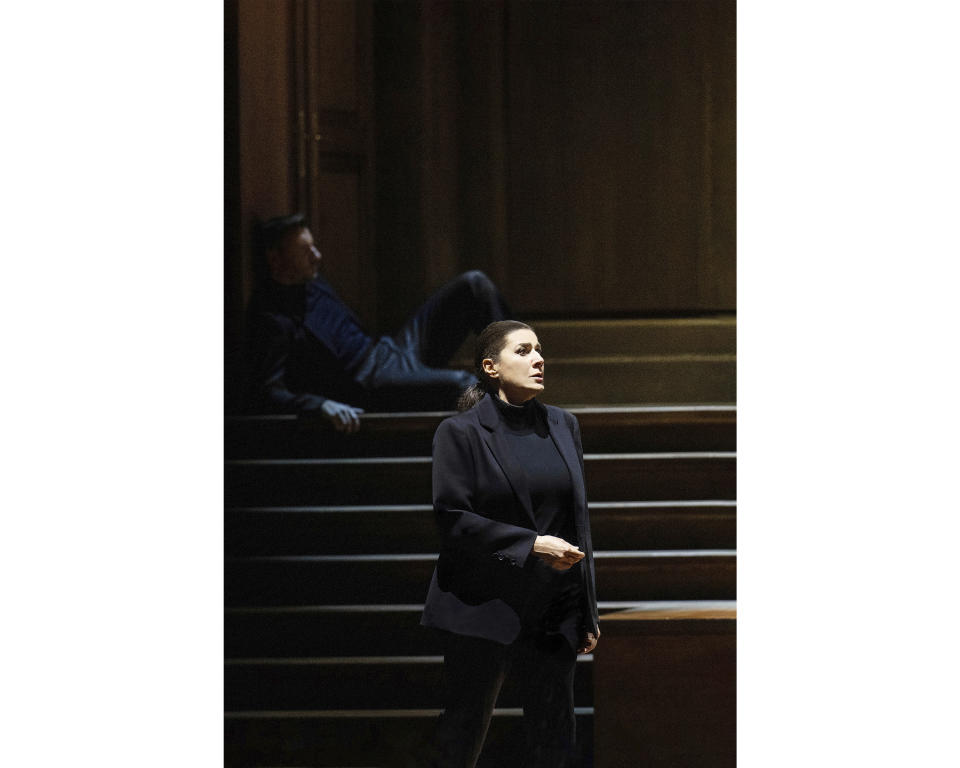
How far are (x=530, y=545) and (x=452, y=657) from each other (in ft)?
1.24

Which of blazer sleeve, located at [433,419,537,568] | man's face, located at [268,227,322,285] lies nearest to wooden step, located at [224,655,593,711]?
blazer sleeve, located at [433,419,537,568]

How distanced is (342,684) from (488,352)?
1636 mm

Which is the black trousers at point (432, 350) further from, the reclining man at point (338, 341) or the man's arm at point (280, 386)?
the man's arm at point (280, 386)

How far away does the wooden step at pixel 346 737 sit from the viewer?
13.5ft

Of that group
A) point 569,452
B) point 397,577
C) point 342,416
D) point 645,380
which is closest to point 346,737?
point 397,577

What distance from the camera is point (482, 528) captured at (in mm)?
3129

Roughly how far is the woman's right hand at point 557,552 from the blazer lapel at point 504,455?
0.10 meters

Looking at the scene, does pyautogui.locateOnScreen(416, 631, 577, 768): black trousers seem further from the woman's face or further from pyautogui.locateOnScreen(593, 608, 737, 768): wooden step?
pyautogui.locateOnScreen(593, 608, 737, 768): wooden step

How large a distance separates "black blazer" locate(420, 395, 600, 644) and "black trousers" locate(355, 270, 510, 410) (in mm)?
1788

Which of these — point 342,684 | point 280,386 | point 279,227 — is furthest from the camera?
point 279,227

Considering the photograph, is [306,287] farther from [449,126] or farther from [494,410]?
[494,410]

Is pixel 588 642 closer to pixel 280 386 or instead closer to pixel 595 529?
pixel 595 529

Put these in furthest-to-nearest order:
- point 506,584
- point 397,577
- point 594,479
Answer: point 594,479, point 397,577, point 506,584

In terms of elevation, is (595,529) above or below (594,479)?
below
